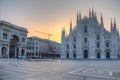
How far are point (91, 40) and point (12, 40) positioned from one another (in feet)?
114

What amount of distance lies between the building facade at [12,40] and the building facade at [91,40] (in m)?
18.8

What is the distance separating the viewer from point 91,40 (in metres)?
52.1

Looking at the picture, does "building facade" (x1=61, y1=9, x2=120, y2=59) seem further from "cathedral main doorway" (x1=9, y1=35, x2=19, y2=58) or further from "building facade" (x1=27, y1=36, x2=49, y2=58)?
"building facade" (x1=27, y1=36, x2=49, y2=58)

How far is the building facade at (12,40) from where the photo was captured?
5067 centimetres

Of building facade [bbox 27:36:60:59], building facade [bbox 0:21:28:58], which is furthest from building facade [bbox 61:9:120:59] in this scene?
building facade [bbox 27:36:60:59]

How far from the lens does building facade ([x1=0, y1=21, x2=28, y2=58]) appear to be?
166 ft

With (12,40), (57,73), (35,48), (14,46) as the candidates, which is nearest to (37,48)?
(35,48)

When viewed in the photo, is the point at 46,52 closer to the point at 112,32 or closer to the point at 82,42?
the point at 82,42

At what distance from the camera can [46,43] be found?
93938 millimetres

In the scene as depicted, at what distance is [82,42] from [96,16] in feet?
40.1

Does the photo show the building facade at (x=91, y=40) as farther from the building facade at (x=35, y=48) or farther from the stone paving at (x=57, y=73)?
the stone paving at (x=57, y=73)

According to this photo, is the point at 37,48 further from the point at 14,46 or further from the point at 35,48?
the point at 14,46

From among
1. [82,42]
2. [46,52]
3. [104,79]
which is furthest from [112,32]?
[46,52]

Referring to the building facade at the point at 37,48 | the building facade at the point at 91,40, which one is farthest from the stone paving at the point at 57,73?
the building facade at the point at 37,48
